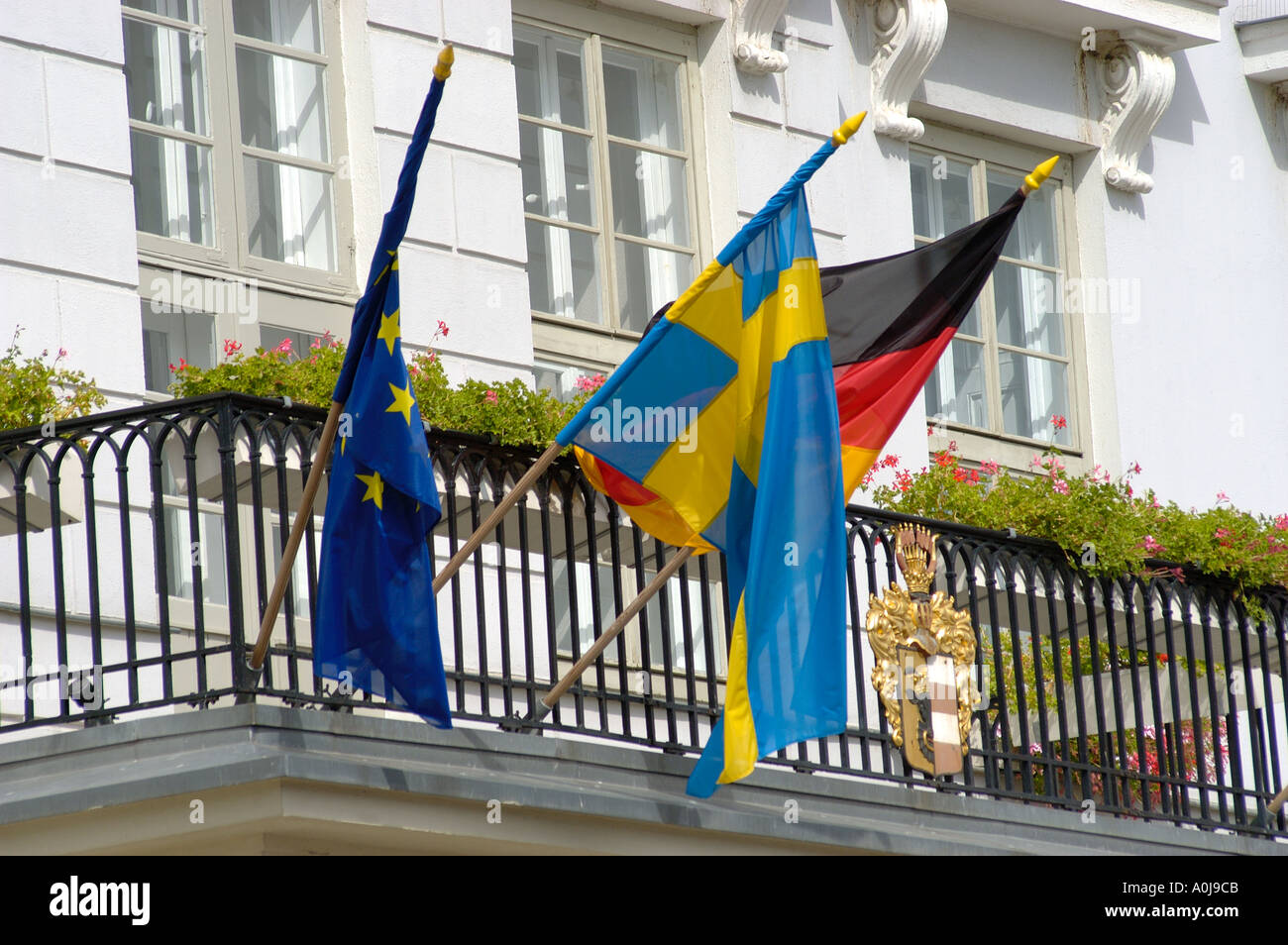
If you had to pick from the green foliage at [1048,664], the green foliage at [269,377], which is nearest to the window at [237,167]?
the green foliage at [269,377]

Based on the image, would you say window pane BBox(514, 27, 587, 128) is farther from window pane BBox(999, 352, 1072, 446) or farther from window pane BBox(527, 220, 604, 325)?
window pane BBox(999, 352, 1072, 446)

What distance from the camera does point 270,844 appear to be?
8.62 meters

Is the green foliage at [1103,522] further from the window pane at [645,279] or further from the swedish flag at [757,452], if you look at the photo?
the swedish flag at [757,452]

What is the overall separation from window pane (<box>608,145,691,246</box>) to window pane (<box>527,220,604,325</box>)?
301 mm

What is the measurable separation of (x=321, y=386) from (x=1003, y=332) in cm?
603

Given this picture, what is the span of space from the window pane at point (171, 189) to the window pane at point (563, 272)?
6.13ft

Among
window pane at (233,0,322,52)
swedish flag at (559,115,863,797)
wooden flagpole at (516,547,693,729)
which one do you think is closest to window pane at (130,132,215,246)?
window pane at (233,0,322,52)

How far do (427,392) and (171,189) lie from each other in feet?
6.90

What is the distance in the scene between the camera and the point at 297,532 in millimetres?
8375

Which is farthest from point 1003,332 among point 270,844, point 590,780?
point 270,844

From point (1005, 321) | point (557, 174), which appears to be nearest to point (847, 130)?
point (557, 174)

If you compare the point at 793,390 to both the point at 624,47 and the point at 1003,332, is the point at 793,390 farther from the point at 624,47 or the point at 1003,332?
the point at 1003,332

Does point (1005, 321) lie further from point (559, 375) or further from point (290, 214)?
point (290, 214)

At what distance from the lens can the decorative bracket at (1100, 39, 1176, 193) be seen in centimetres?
1498
